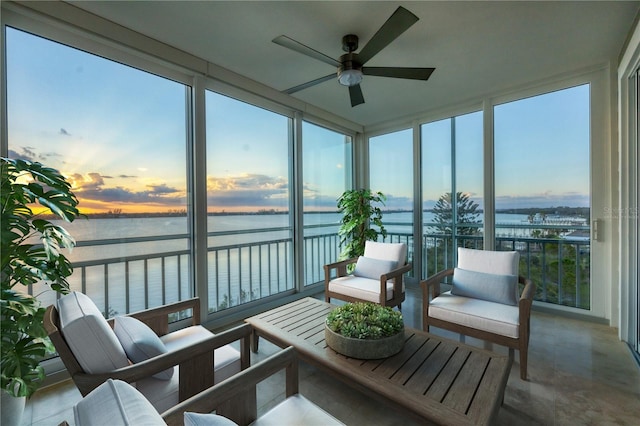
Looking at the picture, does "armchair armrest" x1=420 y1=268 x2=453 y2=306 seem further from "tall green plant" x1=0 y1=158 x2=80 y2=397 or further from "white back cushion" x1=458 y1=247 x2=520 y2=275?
"tall green plant" x1=0 y1=158 x2=80 y2=397

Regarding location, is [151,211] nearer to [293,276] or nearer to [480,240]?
[293,276]

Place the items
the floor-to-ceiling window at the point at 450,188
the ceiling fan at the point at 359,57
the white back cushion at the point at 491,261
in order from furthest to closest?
the floor-to-ceiling window at the point at 450,188, the white back cushion at the point at 491,261, the ceiling fan at the point at 359,57

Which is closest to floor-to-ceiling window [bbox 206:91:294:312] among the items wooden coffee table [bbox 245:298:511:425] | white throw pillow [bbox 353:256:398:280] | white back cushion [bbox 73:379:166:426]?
white throw pillow [bbox 353:256:398:280]

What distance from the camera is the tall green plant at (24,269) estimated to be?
140cm

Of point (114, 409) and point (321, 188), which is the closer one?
point (114, 409)

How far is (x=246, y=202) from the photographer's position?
11.6 feet

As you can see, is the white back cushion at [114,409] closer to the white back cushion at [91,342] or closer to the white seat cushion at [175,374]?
the white back cushion at [91,342]

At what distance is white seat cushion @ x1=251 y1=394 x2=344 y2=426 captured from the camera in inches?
45.6

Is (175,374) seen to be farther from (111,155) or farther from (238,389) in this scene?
(111,155)

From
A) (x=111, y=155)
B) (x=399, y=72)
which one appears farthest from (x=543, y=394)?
(x=111, y=155)

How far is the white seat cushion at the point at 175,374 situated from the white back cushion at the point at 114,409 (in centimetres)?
66

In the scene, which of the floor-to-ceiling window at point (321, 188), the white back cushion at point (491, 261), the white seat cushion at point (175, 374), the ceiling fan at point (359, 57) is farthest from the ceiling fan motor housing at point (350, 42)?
the white seat cushion at point (175, 374)

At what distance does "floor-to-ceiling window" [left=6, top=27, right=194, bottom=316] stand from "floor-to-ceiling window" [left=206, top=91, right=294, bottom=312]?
1.16ft

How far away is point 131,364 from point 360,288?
7.17 feet
